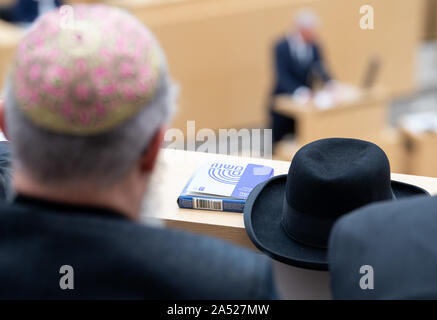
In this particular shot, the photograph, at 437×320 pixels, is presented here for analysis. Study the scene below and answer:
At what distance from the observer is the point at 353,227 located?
39.4 inches

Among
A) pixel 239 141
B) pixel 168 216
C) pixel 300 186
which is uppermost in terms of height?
pixel 300 186

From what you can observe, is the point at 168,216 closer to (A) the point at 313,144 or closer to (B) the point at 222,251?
(A) the point at 313,144

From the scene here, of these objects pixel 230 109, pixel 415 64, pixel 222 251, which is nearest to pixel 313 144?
pixel 222 251

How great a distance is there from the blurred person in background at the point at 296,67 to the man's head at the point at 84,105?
5186 mm

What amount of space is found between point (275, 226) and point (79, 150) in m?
0.72

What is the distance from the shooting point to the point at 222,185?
5.08 ft

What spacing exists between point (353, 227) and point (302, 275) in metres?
0.47

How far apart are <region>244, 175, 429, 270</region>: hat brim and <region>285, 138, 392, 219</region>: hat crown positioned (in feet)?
0.31

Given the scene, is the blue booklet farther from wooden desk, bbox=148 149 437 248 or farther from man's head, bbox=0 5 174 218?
man's head, bbox=0 5 174 218

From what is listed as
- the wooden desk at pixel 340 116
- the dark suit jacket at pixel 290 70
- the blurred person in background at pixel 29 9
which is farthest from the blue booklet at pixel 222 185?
the blurred person in background at pixel 29 9

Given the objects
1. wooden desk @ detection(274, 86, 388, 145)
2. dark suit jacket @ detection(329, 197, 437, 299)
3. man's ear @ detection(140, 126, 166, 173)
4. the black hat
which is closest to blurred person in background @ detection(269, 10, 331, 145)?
wooden desk @ detection(274, 86, 388, 145)

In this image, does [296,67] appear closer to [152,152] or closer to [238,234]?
[238,234]

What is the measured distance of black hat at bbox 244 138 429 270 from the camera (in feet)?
4.19

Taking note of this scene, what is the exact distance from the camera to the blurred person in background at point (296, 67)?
6035 mm
